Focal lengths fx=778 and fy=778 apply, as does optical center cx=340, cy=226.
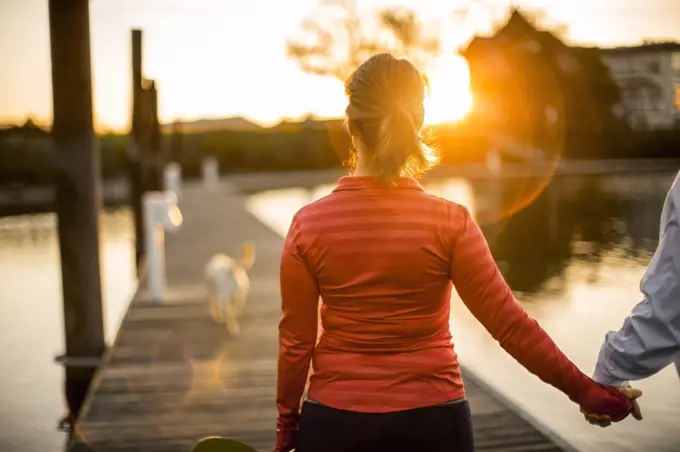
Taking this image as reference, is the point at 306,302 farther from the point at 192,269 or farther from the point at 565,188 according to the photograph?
the point at 565,188

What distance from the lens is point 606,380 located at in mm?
2047

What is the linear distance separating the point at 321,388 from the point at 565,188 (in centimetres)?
3139

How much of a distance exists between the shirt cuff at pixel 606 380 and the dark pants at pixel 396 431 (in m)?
0.52

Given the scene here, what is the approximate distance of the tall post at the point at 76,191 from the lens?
5938mm

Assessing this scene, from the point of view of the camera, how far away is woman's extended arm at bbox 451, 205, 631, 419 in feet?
5.51

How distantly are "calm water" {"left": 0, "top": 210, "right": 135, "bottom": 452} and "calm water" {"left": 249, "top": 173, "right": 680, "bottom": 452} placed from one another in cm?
337

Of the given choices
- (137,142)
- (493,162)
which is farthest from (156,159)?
Result: (493,162)

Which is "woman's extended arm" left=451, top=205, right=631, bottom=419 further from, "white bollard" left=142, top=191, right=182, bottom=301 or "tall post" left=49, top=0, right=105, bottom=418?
"white bollard" left=142, top=191, right=182, bottom=301

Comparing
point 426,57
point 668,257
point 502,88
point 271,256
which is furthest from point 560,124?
point 668,257

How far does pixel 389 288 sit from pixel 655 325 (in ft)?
2.28

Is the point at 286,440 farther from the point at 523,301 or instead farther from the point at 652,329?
the point at 523,301

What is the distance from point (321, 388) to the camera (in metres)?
1.76

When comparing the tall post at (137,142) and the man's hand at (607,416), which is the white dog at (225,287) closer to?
the man's hand at (607,416)

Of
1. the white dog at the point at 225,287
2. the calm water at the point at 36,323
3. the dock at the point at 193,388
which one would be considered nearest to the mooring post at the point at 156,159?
the calm water at the point at 36,323
